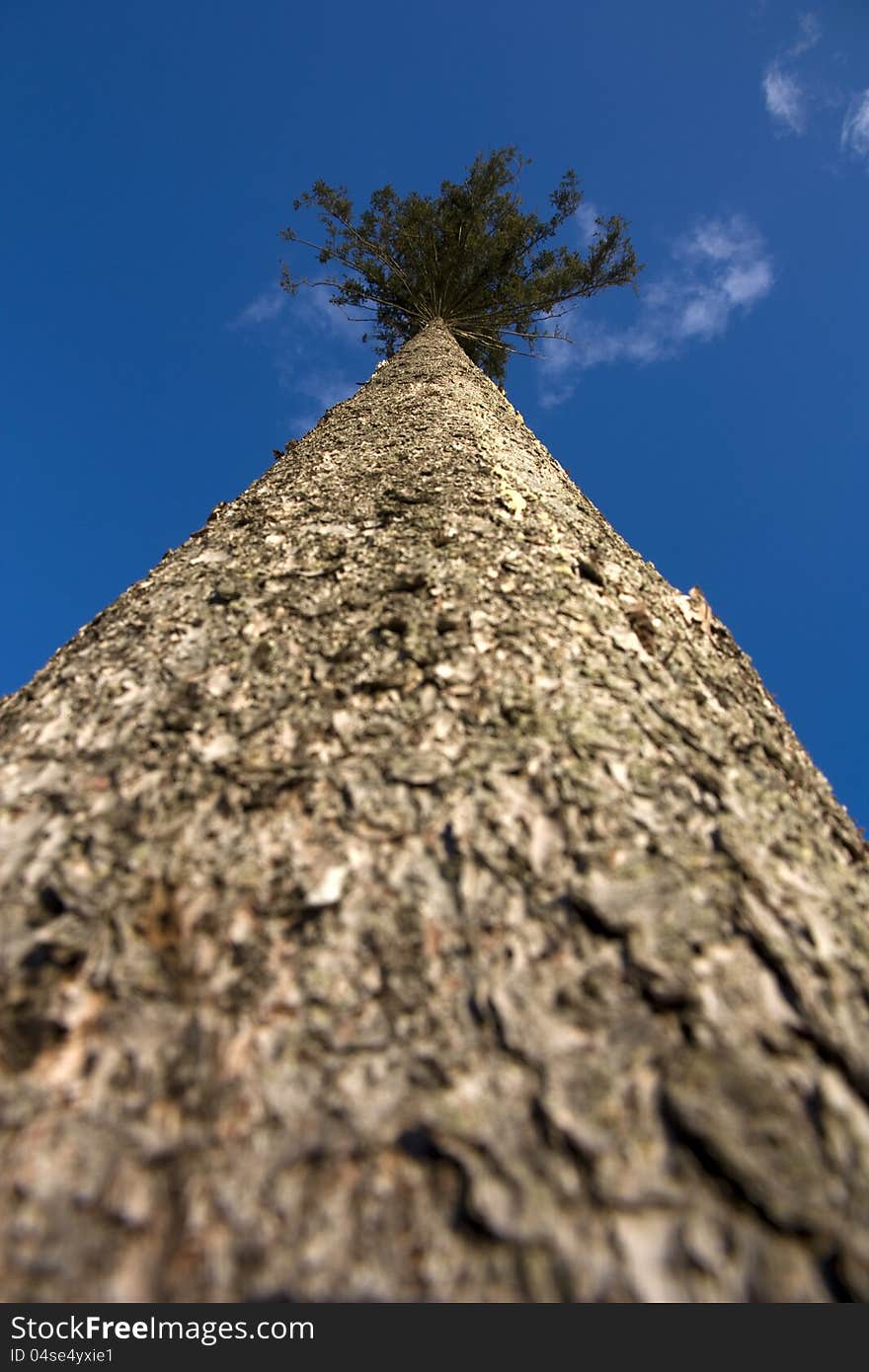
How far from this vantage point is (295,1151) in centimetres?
85

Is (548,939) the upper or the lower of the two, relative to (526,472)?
lower

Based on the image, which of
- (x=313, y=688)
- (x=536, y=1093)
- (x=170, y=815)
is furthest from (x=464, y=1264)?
(x=313, y=688)

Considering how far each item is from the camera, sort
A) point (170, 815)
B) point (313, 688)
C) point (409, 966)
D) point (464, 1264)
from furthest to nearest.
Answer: point (313, 688) < point (170, 815) < point (409, 966) < point (464, 1264)

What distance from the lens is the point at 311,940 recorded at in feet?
3.47

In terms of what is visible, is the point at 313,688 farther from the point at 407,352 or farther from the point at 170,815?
the point at 407,352

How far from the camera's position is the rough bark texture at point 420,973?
31.1 inches

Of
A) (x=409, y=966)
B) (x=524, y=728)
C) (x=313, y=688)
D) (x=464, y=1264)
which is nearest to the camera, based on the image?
(x=464, y=1264)

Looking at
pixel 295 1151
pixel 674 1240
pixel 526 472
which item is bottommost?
pixel 674 1240

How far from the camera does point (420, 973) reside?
102 cm

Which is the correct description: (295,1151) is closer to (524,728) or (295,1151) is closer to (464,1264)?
(464,1264)

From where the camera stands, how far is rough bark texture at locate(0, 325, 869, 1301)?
0.79m

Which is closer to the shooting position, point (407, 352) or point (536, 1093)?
point (536, 1093)

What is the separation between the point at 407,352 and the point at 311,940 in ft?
16.5

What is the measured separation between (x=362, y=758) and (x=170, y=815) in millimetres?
350
